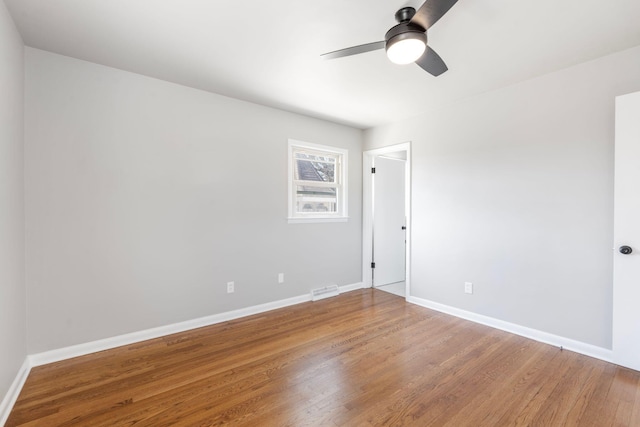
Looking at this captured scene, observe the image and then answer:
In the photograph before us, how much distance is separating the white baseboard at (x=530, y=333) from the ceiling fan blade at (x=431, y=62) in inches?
103

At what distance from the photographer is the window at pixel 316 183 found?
3.86 m

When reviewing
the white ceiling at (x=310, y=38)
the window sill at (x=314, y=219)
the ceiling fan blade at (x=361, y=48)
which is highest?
the white ceiling at (x=310, y=38)

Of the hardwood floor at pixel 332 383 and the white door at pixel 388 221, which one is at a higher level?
the white door at pixel 388 221

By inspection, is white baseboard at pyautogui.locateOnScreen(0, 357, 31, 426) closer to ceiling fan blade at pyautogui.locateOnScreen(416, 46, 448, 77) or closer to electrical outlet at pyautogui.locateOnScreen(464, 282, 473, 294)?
ceiling fan blade at pyautogui.locateOnScreen(416, 46, 448, 77)

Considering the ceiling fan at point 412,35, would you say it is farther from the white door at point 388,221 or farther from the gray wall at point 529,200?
the white door at point 388,221

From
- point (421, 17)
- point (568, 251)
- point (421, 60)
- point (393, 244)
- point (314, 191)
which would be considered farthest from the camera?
point (393, 244)

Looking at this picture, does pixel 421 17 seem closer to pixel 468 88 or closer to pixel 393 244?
pixel 468 88

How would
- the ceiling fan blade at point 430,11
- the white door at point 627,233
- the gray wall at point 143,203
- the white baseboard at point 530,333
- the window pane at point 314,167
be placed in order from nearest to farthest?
1. the ceiling fan blade at point 430,11
2. the white door at point 627,233
3. the gray wall at point 143,203
4. the white baseboard at point 530,333
5. the window pane at point 314,167

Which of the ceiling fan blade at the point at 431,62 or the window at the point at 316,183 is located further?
the window at the point at 316,183

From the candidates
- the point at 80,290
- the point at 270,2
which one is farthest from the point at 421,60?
the point at 80,290

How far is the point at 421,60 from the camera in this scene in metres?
1.92

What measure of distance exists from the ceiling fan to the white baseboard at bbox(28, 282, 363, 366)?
9.28ft

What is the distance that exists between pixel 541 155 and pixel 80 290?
172 inches

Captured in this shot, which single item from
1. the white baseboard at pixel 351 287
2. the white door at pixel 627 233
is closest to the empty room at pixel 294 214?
the white door at pixel 627 233
